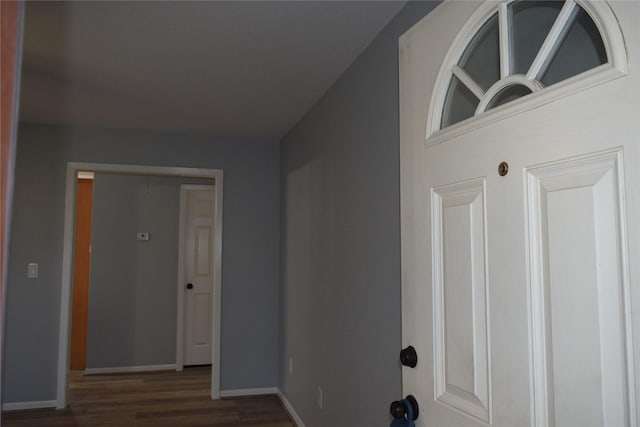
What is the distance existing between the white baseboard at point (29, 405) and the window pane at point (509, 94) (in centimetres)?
419

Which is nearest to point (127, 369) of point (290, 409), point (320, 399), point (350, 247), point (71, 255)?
point (71, 255)

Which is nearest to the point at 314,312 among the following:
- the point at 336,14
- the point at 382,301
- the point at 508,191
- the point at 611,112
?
the point at 382,301

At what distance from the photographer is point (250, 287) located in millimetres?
4426

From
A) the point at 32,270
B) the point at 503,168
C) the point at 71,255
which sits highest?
the point at 503,168

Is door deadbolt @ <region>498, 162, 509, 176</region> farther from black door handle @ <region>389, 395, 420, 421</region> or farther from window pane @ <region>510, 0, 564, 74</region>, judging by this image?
black door handle @ <region>389, 395, 420, 421</region>

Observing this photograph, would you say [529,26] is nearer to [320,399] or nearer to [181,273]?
[320,399]

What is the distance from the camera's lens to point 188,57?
8.55 ft

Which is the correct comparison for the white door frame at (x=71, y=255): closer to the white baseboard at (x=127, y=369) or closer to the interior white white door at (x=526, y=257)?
the white baseboard at (x=127, y=369)

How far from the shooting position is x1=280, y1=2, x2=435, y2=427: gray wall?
2115 mm

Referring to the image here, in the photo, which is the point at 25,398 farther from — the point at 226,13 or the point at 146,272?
the point at 226,13

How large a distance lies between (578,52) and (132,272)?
5.18 m

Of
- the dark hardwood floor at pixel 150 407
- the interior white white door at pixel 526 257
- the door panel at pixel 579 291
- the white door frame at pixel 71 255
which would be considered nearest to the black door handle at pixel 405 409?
the interior white white door at pixel 526 257

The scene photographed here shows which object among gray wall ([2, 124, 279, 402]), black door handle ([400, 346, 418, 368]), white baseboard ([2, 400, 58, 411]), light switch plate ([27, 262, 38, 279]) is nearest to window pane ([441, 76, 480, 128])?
black door handle ([400, 346, 418, 368])

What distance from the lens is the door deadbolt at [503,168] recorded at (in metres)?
1.17
